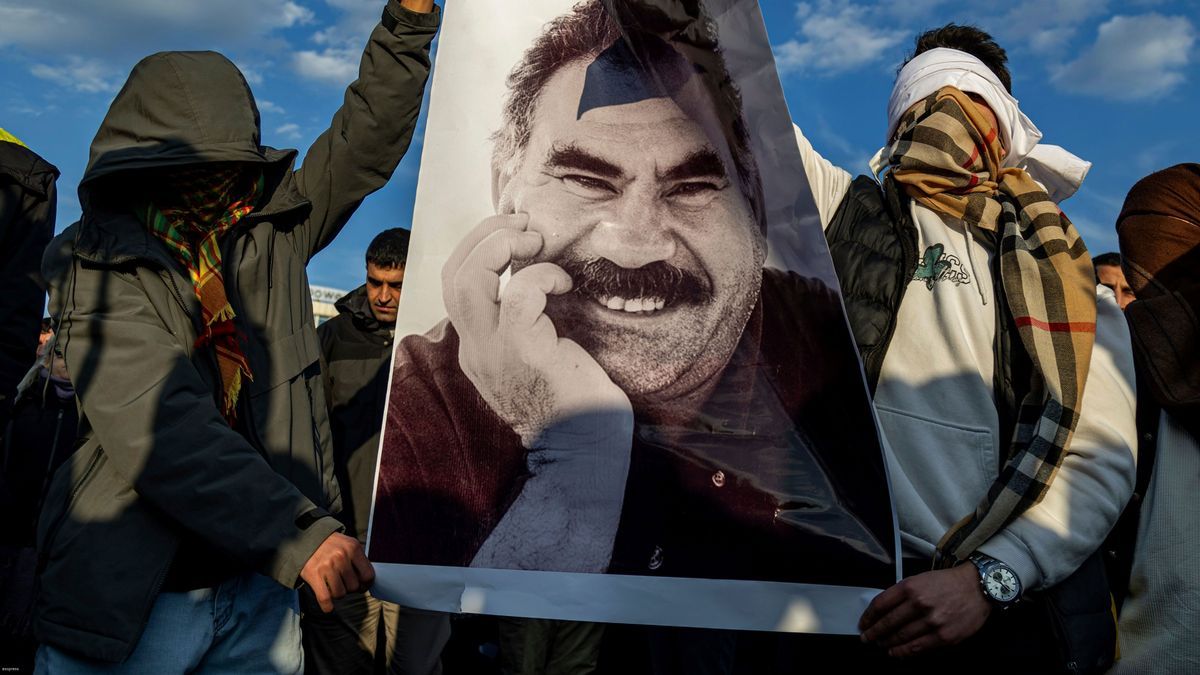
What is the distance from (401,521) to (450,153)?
71 cm

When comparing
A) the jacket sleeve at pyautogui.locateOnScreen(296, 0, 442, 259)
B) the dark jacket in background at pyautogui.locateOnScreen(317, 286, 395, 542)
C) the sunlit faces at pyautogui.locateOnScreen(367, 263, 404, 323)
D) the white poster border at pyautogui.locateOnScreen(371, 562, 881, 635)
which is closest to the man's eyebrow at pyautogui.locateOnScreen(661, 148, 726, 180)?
the jacket sleeve at pyautogui.locateOnScreen(296, 0, 442, 259)

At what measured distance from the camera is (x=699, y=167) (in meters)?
1.90

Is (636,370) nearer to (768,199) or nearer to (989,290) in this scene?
(768,199)

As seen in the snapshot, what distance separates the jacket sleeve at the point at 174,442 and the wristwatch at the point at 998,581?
1.16 meters

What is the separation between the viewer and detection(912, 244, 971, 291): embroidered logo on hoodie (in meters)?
1.95

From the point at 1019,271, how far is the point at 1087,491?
419mm

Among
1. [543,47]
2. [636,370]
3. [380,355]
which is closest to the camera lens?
[636,370]

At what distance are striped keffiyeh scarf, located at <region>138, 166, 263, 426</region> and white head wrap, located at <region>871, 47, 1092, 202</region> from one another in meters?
1.43

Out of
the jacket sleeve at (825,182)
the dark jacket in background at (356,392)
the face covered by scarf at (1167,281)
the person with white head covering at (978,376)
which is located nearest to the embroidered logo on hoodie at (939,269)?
the person with white head covering at (978,376)

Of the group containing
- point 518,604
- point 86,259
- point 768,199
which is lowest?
point 518,604

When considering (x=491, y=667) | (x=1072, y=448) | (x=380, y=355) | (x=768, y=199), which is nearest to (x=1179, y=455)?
(x=1072, y=448)

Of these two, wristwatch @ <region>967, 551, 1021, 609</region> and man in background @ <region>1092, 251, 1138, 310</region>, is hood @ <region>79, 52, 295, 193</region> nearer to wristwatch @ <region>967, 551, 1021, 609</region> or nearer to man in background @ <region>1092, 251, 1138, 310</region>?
wristwatch @ <region>967, 551, 1021, 609</region>

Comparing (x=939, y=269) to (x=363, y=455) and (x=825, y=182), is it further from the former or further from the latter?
(x=363, y=455)

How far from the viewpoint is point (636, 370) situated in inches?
72.0
